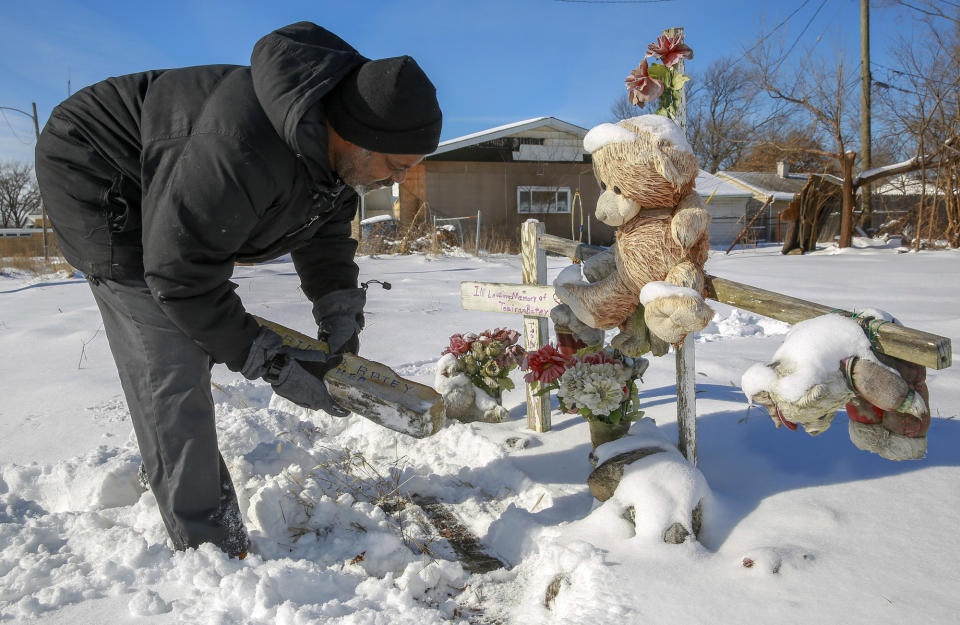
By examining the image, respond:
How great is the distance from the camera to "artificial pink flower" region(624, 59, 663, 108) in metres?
2.09

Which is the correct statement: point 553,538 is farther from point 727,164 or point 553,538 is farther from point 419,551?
point 727,164

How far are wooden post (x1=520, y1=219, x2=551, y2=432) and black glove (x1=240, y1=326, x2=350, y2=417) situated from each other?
1268 millimetres

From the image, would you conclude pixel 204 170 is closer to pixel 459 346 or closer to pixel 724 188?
pixel 459 346

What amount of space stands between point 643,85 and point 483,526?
1756 mm

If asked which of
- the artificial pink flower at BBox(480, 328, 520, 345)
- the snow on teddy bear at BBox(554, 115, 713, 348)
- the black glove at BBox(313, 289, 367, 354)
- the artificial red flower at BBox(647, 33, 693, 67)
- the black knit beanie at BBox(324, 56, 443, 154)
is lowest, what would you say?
the artificial pink flower at BBox(480, 328, 520, 345)

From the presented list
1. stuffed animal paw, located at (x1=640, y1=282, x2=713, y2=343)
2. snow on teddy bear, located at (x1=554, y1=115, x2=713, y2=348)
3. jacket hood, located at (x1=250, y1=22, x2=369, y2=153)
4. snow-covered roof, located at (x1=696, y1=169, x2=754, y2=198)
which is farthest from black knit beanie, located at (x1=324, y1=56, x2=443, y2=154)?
snow-covered roof, located at (x1=696, y1=169, x2=754, y2=198)

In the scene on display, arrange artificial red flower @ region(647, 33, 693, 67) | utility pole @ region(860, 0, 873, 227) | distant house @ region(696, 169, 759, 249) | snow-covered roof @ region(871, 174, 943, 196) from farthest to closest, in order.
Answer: distant house @ region(696, 169, 759, 249) < utility pole @ region(860, 0, 873, 227) < snow-covered roof @ region(871, 174, 943, 196) < artificial red flower @ region(647, 33, 693, 67)

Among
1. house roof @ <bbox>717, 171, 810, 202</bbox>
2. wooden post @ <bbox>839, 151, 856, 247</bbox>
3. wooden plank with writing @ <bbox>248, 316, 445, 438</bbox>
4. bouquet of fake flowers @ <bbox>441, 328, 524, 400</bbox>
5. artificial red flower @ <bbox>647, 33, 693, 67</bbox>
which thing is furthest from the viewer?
house roof @ <bbox>717, 171, 810, 202</bbox>

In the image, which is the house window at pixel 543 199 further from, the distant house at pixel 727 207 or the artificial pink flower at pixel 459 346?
the artificial pink flower at pixel 459 346

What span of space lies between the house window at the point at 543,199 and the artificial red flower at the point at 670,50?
1736cm

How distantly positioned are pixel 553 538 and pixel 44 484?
85.2 inches

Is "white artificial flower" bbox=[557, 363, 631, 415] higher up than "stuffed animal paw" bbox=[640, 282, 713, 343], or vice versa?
"stuffed animal paw" bbox=[640, 282, 713, 343]

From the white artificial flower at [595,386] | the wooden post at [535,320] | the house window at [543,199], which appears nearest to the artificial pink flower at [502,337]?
the wooden post at [535,320]

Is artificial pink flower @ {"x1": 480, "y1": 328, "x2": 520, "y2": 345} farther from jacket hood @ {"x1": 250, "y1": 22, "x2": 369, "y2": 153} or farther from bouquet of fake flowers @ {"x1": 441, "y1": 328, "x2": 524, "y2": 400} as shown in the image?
jacket hood @ {"x1": 250, "y1": 22, "x2": 369, "y2": 153}
